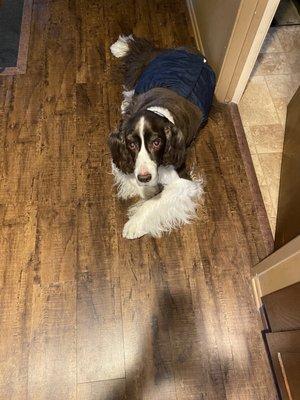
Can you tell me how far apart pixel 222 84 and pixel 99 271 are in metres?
1.44

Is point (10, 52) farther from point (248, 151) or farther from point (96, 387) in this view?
point (96, 387)

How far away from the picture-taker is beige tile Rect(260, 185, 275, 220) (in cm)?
204

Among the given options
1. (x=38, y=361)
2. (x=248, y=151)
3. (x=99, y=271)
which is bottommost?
(x=38, y=361)

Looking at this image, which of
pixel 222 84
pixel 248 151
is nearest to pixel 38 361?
pixel 248 151

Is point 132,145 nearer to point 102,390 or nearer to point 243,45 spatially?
point 243,45

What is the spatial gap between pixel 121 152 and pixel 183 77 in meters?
0.62

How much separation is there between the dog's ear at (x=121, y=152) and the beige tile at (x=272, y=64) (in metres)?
1.42

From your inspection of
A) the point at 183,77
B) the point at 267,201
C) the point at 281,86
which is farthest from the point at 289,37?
the point at 267,201

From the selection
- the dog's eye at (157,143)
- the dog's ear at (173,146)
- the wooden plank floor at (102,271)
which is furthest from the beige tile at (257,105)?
the dog's eye at (157,143)

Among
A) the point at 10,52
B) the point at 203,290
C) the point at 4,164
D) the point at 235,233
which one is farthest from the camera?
the point at 10,52

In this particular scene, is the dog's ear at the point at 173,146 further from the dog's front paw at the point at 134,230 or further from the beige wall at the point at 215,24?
the beige wall at the point at 215,24

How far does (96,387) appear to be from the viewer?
1.57m

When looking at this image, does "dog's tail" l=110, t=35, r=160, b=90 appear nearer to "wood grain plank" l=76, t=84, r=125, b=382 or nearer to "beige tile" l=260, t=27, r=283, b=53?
"wood grain plank" l=76, t=84, r=125, b=382

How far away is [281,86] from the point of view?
2498 millimetres
